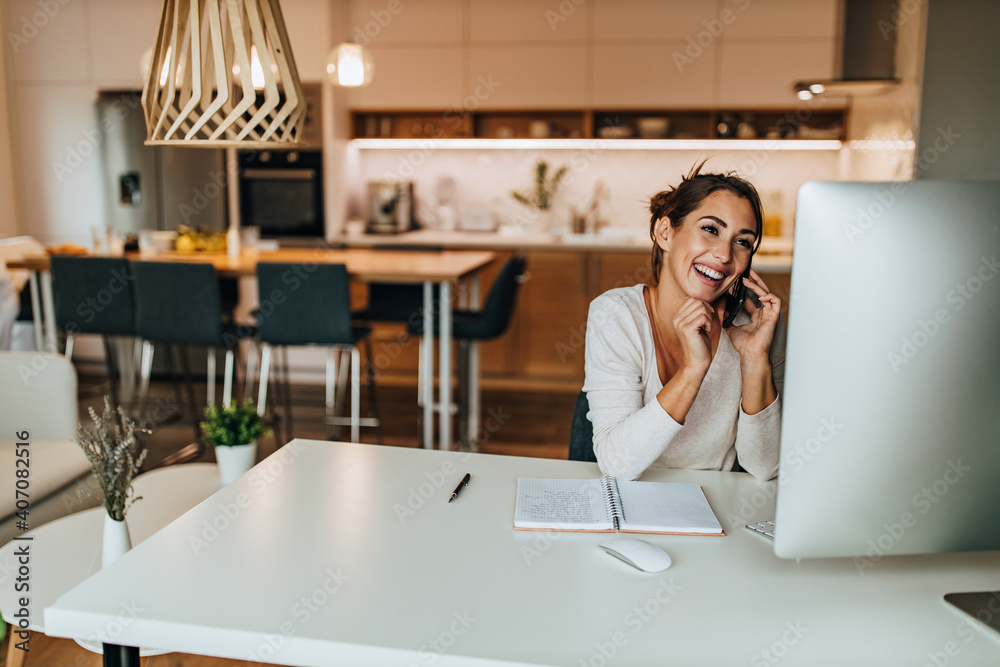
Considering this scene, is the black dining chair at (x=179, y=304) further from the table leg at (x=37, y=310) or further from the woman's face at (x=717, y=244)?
the woman's face at (x=717, y=244)

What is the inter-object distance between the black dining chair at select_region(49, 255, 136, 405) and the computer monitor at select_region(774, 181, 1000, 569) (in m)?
3.30

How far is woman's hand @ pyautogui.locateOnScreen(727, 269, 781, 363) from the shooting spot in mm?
1348

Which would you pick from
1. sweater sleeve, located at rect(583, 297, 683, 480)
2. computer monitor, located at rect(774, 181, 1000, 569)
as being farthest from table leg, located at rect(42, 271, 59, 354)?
computer monitor, located at rect(774, 181, 1000, 569)

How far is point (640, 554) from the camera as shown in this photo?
1012 millimetres

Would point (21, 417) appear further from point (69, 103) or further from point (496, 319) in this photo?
point (69, 103)

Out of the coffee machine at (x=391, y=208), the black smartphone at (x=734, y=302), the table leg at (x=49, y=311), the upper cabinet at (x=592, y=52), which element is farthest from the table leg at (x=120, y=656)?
the upper cabinet at (x=592, y=52)

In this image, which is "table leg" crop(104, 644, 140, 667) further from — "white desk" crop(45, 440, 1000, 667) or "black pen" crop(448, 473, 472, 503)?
"black pen" crop(448, 473, 472, 503)

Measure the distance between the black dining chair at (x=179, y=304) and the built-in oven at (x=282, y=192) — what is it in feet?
6.08

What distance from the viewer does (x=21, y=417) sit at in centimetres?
232

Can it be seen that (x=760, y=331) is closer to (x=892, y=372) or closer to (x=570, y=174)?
(x=892, y=372)

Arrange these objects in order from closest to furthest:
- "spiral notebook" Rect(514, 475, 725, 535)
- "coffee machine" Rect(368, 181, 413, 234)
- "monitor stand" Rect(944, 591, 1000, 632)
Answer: "monitor stand" Rect(944, 591, 1000, 632) → "spiral notebook" Rect(514, 475, 725, 535) → "coffee machine" Rect(368, 181, 413, 234)

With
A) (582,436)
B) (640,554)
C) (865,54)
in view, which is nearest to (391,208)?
(865,54)

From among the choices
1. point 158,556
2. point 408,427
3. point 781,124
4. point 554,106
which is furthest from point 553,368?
point 158,556

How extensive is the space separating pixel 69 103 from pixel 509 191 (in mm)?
2893
